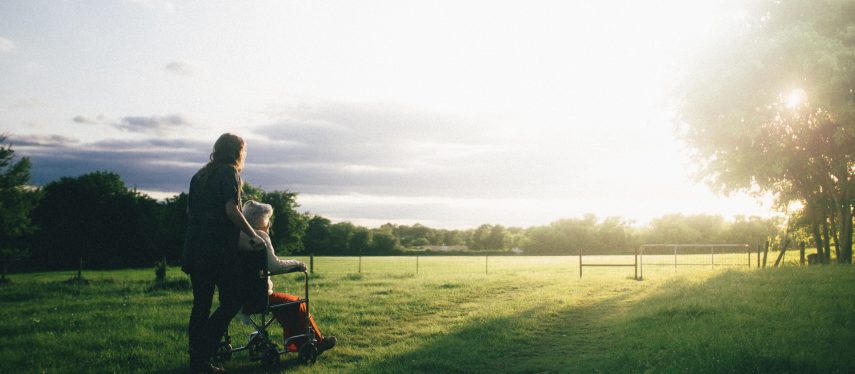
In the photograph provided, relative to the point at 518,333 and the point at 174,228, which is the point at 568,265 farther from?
the point at 174,228

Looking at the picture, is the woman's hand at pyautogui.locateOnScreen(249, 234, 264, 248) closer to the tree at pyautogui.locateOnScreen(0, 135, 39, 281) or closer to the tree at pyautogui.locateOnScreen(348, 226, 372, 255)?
the tree at pyautogui.locateOnScreen(0, 135, 39, 281)

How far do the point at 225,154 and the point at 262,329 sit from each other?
2.44m

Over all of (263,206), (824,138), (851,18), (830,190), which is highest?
(851,18)

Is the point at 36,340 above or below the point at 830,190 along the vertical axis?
below

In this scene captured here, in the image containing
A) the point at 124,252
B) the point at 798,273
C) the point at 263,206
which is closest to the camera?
the point at 263,206

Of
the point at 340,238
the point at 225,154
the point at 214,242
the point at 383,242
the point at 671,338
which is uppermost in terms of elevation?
the point at 225,154

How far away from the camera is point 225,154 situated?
619cm

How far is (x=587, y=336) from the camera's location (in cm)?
1036

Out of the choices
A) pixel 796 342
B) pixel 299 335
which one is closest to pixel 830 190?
pixel 796 342

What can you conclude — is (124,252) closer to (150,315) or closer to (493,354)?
(150,315)

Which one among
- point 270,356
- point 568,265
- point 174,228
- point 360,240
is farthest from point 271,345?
point 360,240

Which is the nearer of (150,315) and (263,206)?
(263,206)

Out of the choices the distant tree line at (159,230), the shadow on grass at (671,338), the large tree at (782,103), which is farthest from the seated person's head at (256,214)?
the distant tree line at (159,230)

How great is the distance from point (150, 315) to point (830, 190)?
2530 centimetres
